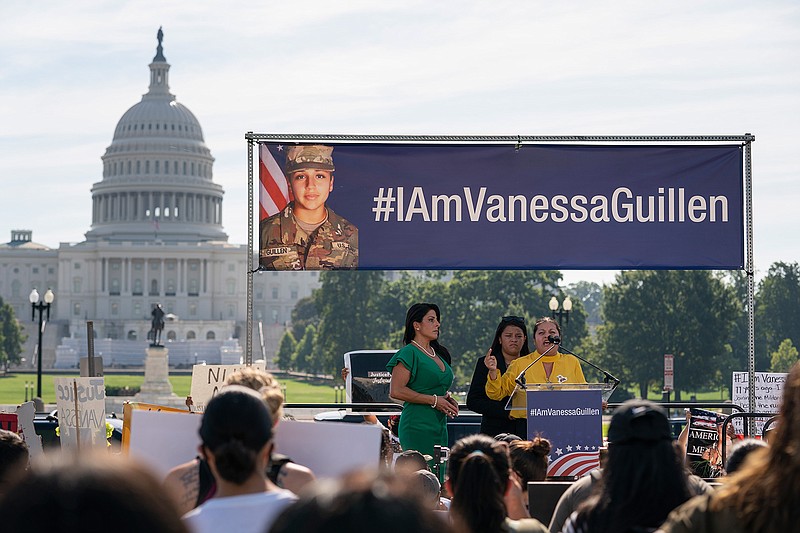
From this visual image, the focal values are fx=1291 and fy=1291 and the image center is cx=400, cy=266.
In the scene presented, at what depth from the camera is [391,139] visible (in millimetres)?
11844

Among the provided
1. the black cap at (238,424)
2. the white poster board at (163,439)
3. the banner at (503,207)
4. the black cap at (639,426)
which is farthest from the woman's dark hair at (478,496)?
the banner at (503,207)

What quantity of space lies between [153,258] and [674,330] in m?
92.3

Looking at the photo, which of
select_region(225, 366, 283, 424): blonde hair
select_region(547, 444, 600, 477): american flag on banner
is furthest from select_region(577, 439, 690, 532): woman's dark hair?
select_region(547, 444, 600, 477): american flag on banner

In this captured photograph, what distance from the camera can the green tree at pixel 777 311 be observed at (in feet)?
276

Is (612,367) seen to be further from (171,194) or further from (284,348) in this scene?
(171,194)

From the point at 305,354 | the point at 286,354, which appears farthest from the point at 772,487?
the point at 286,354

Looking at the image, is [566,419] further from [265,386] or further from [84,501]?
[84,501]

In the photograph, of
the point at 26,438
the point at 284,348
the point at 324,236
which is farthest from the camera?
the point at 284,348

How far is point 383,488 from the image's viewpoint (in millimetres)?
2168

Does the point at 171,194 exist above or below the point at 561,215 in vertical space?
above

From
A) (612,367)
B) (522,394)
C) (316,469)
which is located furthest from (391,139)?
(612,367)

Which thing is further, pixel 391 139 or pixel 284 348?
pixel 284 348

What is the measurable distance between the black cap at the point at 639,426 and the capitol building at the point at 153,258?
136565 millimetres

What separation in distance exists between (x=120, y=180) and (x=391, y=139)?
488 feet
